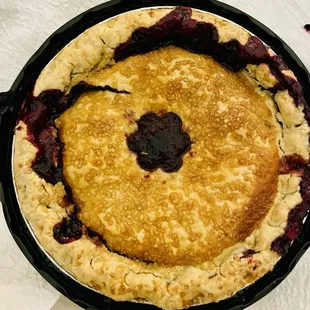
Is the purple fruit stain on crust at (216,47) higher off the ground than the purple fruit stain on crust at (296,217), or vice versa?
the purple fruit stain on crust at (216,47)

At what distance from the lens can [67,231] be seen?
2170 mm

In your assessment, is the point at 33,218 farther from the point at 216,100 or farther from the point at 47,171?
the point at 216,100

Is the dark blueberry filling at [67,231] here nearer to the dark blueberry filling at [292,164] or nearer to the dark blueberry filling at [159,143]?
the dark blueberry filling at [159,143]

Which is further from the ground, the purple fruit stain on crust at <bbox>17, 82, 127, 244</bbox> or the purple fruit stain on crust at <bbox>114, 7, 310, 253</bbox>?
the purple fruit stain on crust at <bbox>114, 7, 310, 253</bbox>

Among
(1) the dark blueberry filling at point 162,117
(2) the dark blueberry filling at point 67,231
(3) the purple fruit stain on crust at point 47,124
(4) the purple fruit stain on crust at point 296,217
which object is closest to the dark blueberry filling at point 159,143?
(1) the dark blueberry filling at point 162,117

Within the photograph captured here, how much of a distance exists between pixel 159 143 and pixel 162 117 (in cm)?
9

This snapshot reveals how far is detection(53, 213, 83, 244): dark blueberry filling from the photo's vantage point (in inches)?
85.2

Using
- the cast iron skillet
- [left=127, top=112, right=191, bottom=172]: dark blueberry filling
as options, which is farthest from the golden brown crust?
the cast iron skillet

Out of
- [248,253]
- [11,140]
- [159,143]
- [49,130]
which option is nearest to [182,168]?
[159,143]

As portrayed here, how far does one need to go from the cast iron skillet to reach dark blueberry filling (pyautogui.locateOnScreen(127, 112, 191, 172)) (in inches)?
17.5

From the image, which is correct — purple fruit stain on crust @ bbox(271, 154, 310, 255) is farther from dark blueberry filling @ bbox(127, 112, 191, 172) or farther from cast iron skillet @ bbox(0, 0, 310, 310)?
dark blueberry filling @ bbox(127, 112, 191, 172)

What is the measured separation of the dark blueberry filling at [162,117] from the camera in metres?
2.20

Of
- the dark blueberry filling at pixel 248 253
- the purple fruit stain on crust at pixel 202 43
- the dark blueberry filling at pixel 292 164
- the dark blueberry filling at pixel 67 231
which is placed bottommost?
the dark blueberry filling at pixel 67 231

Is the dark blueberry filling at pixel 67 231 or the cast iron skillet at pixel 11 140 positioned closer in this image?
the dark blueberry filling at pixel 67 231
